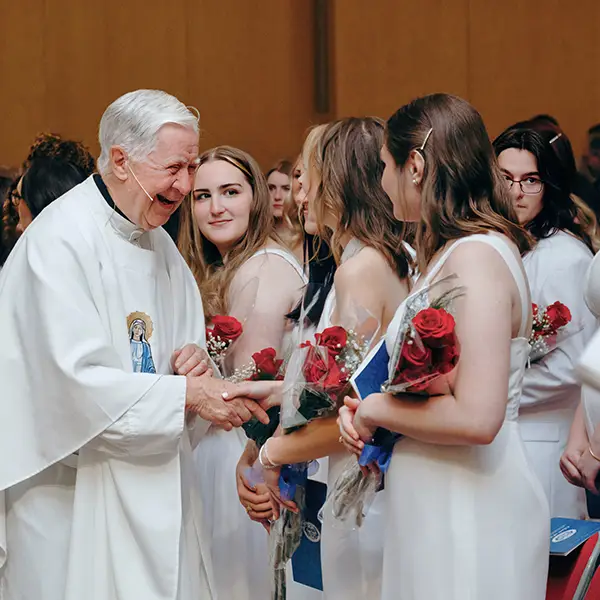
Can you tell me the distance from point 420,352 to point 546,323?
173cm

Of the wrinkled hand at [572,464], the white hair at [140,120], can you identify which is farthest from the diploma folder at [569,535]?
the white hair at [140,120]

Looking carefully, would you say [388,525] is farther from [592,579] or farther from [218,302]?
[218,302]

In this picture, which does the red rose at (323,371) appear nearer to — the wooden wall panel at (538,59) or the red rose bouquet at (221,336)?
the red rose bouquet at (221,336)

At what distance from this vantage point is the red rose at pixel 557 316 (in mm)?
4023

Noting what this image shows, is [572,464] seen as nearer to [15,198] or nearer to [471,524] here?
[471,524]

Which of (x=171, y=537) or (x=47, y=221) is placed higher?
(x=47, y=221)

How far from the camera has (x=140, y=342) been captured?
10.6 feet

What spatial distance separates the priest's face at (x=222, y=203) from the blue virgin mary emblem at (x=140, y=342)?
1116 millimetres

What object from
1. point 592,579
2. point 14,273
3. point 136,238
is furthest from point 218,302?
point 592,579

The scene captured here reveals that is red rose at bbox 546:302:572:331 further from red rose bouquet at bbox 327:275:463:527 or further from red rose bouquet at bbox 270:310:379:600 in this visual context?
red rose bouquet at bbox 327:275:463:527

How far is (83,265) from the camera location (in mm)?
3092

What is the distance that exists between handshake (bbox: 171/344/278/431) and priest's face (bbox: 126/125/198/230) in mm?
441

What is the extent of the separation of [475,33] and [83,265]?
5861 mm

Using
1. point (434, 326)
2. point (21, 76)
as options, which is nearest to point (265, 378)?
point (434, 326)
